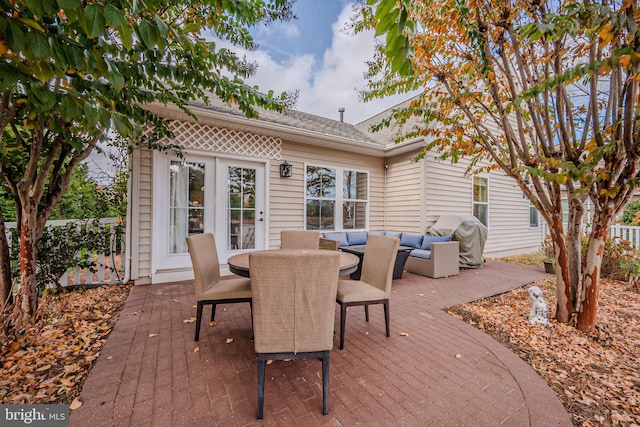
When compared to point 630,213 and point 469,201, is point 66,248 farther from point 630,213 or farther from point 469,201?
point 630,213

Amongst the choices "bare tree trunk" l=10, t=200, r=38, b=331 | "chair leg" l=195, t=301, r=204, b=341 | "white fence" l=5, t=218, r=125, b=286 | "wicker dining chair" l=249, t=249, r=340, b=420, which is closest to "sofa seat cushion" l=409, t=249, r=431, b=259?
"wicker dining chair" l=249, t=249, r=340, b=420

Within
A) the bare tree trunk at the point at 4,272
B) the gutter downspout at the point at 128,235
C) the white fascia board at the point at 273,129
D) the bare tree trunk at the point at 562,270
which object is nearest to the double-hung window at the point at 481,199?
the white fascia board at the point at 273,129

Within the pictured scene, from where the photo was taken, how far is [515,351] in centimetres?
248

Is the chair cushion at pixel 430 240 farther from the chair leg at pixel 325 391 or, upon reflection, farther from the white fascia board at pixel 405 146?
the chair leg at pixel 325 391

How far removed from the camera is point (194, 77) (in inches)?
103

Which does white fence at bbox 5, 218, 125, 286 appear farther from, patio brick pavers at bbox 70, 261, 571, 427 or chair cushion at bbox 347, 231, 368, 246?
chair cushion at bbox 347, 231, 368, 246

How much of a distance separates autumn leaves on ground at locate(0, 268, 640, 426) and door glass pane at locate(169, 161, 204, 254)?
1259 mm

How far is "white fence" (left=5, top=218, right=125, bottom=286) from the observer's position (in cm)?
406

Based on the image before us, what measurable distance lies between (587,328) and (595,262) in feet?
2.42

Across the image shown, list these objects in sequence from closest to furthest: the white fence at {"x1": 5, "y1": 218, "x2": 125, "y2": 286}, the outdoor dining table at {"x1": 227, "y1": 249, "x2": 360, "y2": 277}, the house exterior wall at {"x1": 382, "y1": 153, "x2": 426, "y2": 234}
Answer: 1. the outdoor dining table at {"x1": 227, "y1": 249, "x2": 360, "y2": 277}
2. the white fence at {"x1": 5, "y1": 218, "x2": 125, "y2": 286}
3. the house exterior wall at {"x1": 382, "y1": 153, "x2": 426, "y2": 234}

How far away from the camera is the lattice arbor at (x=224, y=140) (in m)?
4.68

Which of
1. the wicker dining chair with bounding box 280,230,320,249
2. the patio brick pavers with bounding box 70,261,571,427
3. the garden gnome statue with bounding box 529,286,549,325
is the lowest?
the patio brick pavers with bounding box 70,261,571,427

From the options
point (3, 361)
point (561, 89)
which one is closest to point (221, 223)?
point (3, 361)

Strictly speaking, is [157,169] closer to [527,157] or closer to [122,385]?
[122,385]
